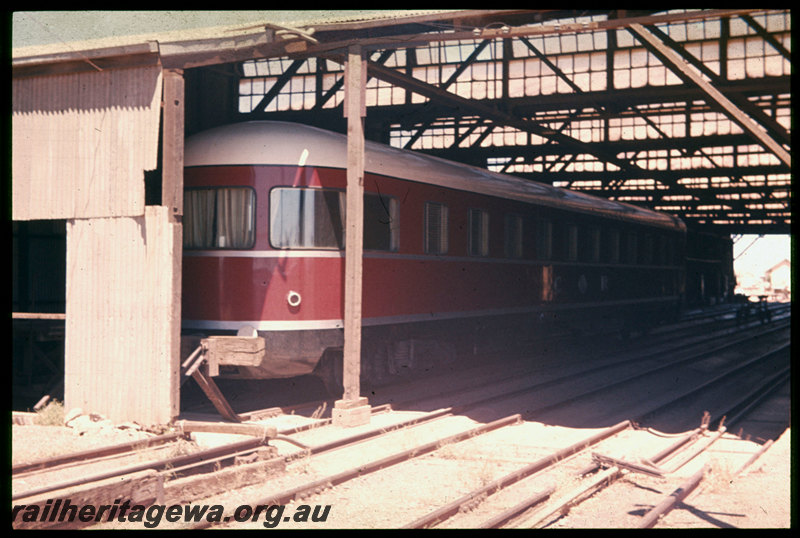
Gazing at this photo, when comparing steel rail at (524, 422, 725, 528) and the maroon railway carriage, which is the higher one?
the maroon railway carriage

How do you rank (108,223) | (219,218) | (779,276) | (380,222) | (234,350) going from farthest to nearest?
(779,276) < (380,222) < (219,218) < (234,350) < (108,223)

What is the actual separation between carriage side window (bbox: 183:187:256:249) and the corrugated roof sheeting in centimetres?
155

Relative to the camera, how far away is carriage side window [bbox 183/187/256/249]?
1098 centimetres

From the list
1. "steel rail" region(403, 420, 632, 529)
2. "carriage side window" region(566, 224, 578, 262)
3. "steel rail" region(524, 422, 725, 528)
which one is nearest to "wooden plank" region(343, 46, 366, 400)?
"steel rail" region(403, 420, 632, 529)

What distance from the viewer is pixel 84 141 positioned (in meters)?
9.95

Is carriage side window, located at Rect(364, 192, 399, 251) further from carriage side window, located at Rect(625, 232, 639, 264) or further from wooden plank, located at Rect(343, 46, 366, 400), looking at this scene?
carriage side window, located at Rect(625, 232, 639, 264)

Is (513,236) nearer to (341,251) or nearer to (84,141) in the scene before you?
(341,251)

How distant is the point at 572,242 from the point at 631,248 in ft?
13.9

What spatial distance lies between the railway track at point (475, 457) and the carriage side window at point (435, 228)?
222cm

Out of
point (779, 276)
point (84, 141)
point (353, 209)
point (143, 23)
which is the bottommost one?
point (779, 276)

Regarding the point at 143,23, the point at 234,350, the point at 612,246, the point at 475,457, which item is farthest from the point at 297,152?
the point at 612,246

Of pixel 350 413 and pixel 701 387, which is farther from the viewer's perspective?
pixel 701 387
